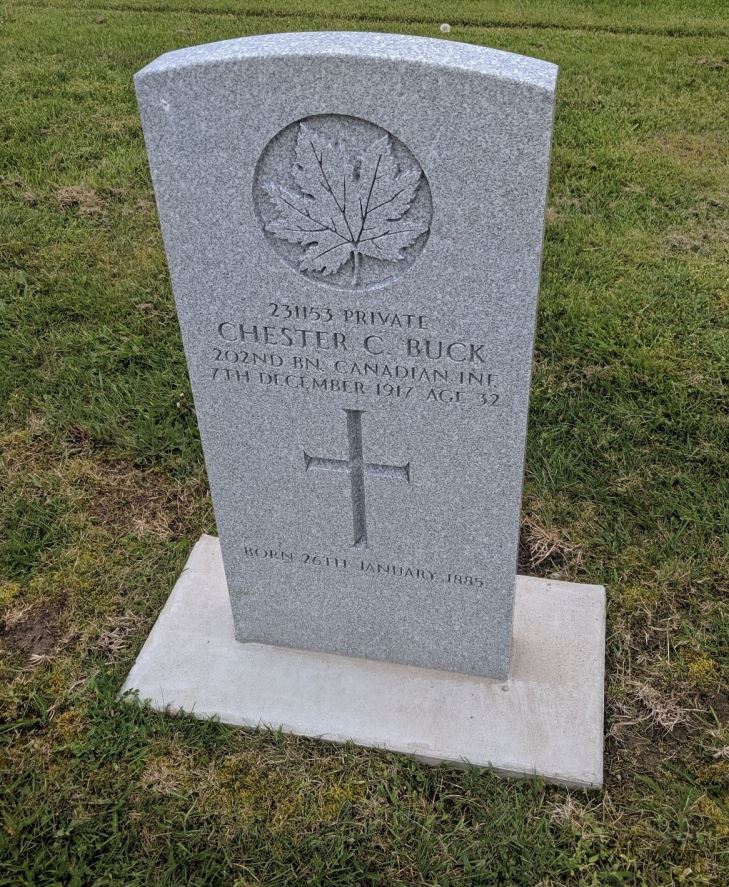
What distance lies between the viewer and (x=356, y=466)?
2.35 meters

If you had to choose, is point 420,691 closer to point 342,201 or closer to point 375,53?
point 342,201

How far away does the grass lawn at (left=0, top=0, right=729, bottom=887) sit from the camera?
236 cm

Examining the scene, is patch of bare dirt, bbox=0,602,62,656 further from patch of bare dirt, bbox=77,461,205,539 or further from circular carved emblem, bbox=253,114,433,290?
circular carved emblem, bbox=253,114,433,290

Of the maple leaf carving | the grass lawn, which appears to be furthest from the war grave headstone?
the grass lawn

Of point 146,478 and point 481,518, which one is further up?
point 481,518

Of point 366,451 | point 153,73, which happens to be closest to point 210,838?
point 366,451

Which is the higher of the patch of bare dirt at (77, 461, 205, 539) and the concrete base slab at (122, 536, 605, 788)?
the patch of bare dirt at (77, 461, 205, 539)

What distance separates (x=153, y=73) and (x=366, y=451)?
1.05m

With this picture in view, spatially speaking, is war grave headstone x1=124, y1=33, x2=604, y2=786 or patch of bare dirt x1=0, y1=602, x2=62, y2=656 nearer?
war grave headstone x1=124, y1=33, x2=604, y2=786

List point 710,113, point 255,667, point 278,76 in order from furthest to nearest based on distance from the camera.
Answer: point 710,113
point 255,667
point 278,76

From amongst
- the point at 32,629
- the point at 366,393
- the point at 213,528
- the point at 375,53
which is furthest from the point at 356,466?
the point at 32,629

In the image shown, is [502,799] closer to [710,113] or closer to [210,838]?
[210,838]

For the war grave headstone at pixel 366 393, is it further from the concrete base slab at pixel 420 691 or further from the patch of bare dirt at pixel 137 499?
the patch of bare dirt at pixel 137 499

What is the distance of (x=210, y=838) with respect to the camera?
93.5 inches
